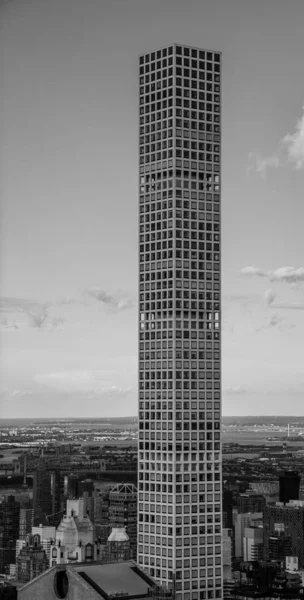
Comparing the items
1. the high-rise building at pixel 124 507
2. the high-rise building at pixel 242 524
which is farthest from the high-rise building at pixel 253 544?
the high-rise building at pixel 124 507

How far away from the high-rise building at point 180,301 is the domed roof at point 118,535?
165 mm

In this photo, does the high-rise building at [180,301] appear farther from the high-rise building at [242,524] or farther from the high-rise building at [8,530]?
the high-rise building at [8,530]

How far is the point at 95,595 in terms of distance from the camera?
25.8ft

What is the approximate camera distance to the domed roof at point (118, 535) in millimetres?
9891

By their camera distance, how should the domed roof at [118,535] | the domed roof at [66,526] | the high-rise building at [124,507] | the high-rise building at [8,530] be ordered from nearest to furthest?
the domed roof at [118,535], the domed roof at [66,526], the high-rise building at [8,530], the high-rise building at [124,507]

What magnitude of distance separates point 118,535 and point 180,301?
2055 millimetres

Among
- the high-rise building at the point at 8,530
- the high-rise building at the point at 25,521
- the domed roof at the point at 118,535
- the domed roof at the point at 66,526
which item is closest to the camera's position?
the domed roof at the point at 118,535

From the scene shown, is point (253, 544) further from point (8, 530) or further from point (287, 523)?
point (8, 530)

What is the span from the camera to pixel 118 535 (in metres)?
9.98

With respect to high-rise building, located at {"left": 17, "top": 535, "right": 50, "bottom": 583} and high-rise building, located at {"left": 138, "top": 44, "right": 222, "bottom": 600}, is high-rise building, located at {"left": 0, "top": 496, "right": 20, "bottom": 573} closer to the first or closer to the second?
high-rise building, located at {"left": 17, "top": 535, "right": 50, "bottom": 583}

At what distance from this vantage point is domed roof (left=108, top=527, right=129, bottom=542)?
989 cm

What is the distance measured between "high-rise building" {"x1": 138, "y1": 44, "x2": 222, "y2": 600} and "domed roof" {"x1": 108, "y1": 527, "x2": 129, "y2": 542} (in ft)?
0.54

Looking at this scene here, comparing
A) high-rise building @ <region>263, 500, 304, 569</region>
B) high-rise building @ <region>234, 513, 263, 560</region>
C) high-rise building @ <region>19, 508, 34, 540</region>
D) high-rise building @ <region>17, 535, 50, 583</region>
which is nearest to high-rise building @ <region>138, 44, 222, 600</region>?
high-rise building @ <region>234, 513, 263, 560</region>

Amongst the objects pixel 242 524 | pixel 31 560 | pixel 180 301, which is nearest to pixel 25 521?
pixel 31 560
